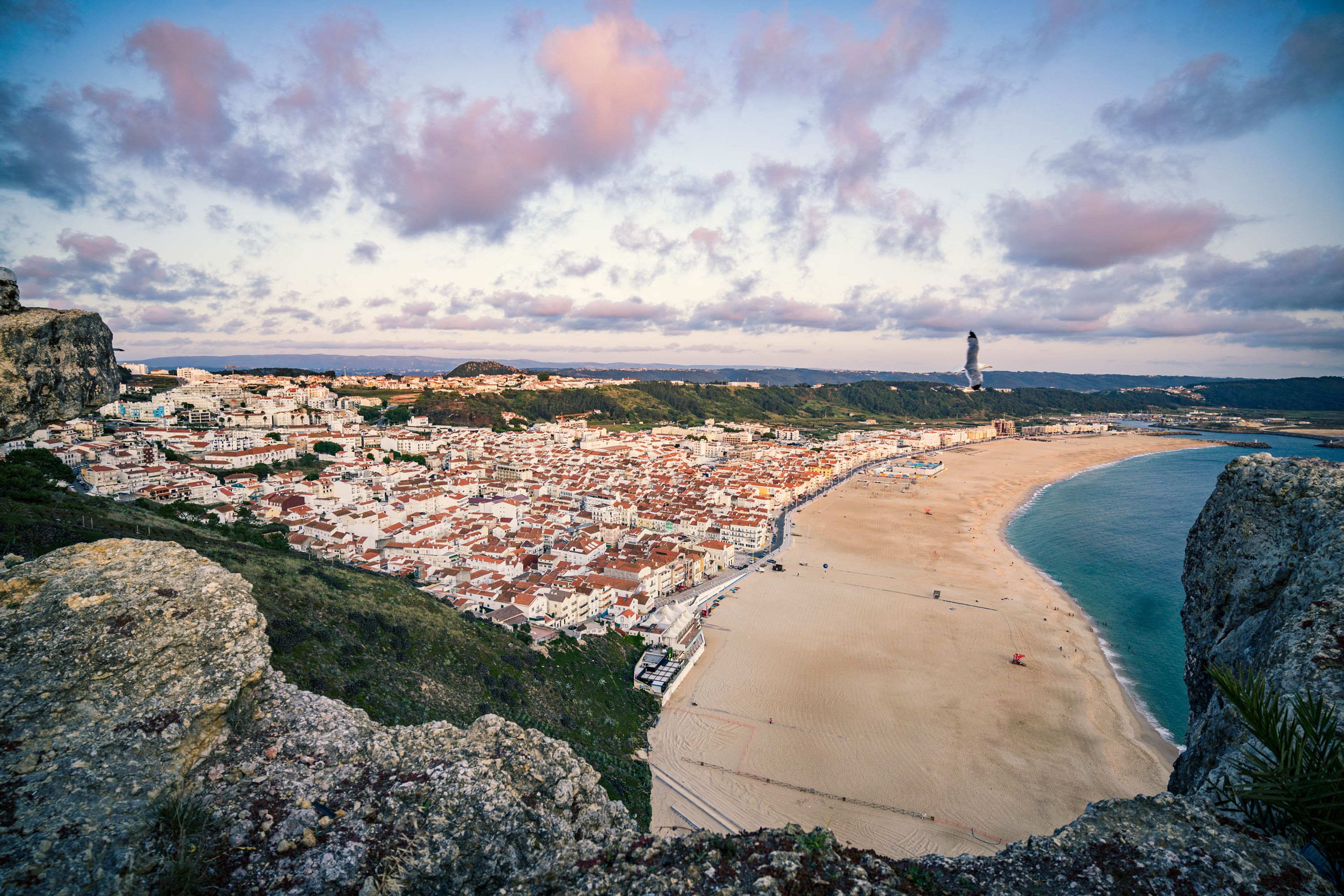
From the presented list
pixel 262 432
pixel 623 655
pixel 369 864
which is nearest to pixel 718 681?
pixel 623 655

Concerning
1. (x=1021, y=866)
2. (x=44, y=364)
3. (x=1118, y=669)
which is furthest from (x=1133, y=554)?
(x=44, y=364)

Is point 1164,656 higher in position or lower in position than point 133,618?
lower

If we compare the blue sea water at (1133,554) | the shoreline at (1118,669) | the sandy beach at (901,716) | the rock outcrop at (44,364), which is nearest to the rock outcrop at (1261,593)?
the shoreline at (1118,669)

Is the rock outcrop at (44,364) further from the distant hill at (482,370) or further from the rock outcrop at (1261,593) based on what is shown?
the distant hill at (482,370)

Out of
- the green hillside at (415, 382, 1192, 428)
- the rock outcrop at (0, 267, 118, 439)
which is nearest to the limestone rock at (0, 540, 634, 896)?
the rock outcrop at (0, 267, 118, 439)

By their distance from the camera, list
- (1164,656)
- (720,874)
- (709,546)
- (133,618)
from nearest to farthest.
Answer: (720,874), (133,618), (1164,656), (709,546)

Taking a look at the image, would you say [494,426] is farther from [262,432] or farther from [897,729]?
[897,729]
